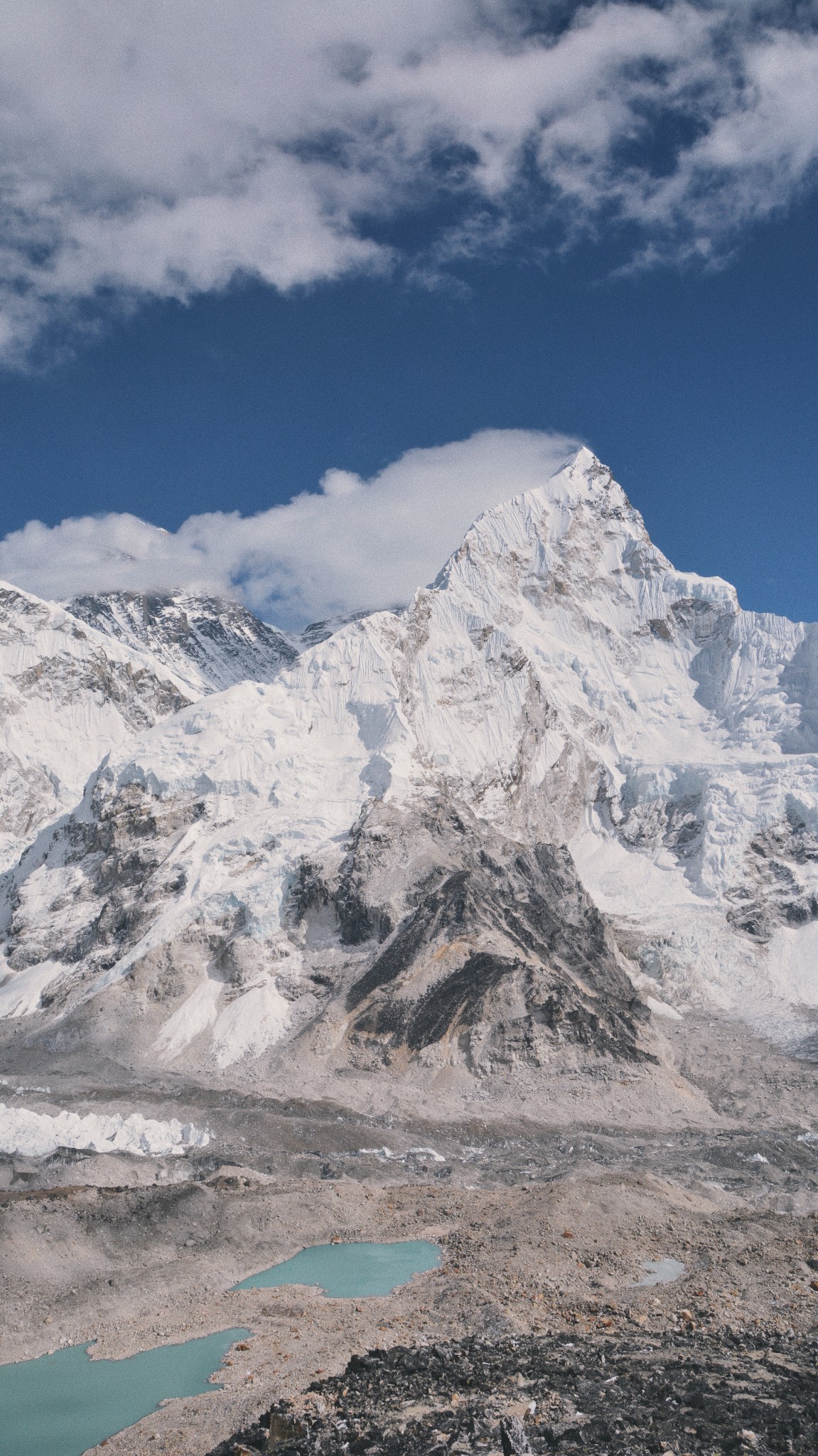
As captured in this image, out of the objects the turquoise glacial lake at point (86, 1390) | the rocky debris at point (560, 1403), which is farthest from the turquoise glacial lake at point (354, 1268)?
the rocky debris at point (560, 1403)

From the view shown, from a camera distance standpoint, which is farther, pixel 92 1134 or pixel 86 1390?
pixel 92 1134

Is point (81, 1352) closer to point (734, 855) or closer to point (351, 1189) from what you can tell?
point (351, 1189)

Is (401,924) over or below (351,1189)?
over

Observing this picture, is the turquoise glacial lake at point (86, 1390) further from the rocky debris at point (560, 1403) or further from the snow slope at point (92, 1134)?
the snow slope at point (92, 1134)

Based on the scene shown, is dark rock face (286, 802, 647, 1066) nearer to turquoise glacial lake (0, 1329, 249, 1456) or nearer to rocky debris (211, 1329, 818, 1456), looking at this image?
turquoise glacial lake (0, 1329, 249, 1456)

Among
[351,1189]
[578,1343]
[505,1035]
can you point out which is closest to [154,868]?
[505,1035]

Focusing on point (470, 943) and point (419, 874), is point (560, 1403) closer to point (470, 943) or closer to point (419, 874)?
point (470, 943)

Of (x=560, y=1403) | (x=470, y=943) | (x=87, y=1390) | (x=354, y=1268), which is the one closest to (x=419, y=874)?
(x=470, y=943)

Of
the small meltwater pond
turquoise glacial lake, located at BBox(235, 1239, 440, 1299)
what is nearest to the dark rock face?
turquoise glacial lake, located at BBox(235, 1239, 440, 1299)
